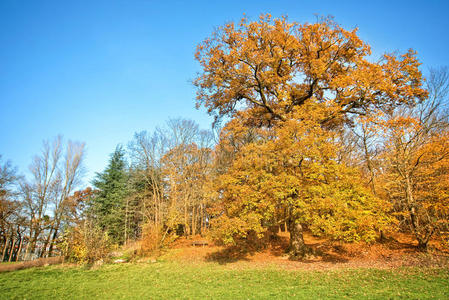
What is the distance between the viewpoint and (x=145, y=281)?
32.1 ft

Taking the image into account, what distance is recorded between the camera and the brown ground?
10.2m

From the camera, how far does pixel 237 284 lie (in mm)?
8539

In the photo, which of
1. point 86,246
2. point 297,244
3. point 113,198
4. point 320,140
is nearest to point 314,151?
point 320,140

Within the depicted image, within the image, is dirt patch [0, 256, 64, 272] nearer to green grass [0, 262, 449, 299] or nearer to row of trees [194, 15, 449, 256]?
green grass [0, 262, 449, 299]

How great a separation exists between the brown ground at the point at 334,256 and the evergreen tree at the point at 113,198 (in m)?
10.8

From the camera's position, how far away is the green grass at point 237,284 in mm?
6816

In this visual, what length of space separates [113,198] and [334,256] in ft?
77.4

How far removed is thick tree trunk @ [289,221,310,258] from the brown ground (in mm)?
418

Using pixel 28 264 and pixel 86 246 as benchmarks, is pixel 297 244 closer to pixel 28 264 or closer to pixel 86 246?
pixel 86 246

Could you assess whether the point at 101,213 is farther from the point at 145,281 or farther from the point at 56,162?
the point at 145,281

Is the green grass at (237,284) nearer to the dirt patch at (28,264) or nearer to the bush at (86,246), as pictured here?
the bush at (86,246)

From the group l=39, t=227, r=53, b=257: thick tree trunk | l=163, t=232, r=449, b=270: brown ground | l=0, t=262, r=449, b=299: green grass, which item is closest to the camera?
l=0, t=262, r=449, b=299: green grass

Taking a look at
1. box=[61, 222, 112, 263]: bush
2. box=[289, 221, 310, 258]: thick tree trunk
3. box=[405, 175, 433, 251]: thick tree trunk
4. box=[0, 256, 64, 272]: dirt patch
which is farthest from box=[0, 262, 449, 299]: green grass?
box=[405, 175, 433, 251]: thick tree trunk

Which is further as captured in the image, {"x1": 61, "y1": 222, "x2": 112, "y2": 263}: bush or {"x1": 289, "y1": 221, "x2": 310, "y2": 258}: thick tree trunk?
{"x1": 61, "y1": 222, "x2": 112, "y2": 263}: bush
